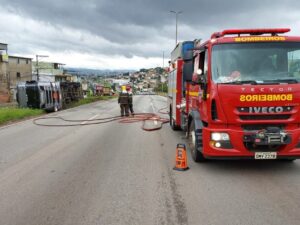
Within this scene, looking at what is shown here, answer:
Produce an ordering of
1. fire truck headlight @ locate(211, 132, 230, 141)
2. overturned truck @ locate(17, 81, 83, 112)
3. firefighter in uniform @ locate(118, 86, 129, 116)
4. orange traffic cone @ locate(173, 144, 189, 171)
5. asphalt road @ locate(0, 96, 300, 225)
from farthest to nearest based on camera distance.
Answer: overturned truck @ locate(17, 81, 83, 112), firefighter in uniform @ locate(118, 86, 129, 116), orange traffic cone @ locate(173, 144, 189, 171), fire truck headlight @ locate(211, 132, 230, 141), asphalt road @ locate(0, 96, 300, 225)

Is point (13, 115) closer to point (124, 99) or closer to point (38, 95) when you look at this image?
point (38, 95)

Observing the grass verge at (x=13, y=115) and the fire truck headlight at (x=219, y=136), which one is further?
the grass verge at (x=13, y=115)

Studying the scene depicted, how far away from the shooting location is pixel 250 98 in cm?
599

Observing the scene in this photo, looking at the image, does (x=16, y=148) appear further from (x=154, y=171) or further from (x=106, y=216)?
(x=106, y=216)

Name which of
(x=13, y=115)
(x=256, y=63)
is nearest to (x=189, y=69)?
(x=256, y=63)

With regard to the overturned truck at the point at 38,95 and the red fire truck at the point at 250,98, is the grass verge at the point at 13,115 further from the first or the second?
the red fire truck at the point at 250,98

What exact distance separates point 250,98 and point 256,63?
2.69 ft

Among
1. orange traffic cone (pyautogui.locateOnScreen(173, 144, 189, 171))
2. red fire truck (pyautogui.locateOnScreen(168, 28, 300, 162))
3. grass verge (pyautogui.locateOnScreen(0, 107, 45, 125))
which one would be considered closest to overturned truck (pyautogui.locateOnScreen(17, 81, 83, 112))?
grass verge (pyautogui.locateOnScreen(0, 107, 45, 125))

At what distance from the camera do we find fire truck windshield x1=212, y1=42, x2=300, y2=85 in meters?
6.26

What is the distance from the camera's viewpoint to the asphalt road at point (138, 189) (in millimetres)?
4305

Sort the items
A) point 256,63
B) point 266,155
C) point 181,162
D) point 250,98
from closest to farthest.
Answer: point 250,98
point 266,155
point 256,63
point 181,162

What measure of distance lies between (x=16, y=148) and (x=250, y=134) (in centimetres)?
659

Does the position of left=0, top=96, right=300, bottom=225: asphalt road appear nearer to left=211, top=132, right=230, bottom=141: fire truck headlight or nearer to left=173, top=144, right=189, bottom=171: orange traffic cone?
left=173, top=144, right=189, bottom=171: orange traffic cone

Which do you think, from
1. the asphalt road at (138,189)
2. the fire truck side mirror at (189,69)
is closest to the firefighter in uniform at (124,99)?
the asphalt road at (138,189)
